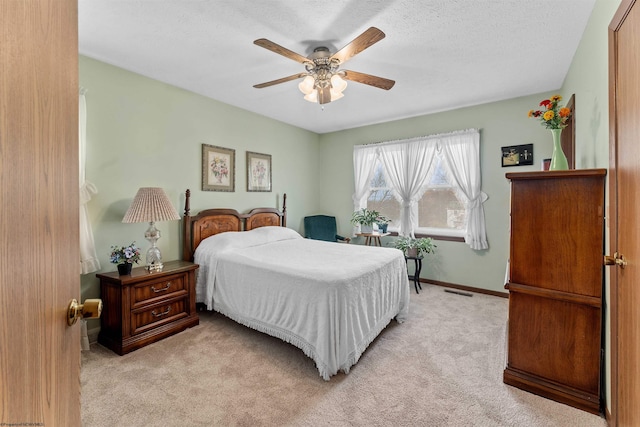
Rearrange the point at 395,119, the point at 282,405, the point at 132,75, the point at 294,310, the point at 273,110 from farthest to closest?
the point at 395,119 < the point at 273,110 < the point at 132,75 < the point at 294,310 < the point at 282,405

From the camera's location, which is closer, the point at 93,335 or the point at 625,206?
the point at 625,206

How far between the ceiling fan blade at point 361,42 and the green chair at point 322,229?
3122 millimetres

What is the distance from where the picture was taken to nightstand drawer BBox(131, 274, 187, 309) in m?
2.50

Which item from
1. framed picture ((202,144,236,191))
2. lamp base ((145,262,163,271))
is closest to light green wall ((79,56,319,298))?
framed picture ((202,144,236,191))

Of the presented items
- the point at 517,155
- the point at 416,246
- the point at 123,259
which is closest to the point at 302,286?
the point at 123,259

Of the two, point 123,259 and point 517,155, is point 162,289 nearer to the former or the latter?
point 123,259

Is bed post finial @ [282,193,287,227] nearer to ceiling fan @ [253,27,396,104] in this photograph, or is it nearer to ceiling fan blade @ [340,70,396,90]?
ceiling fan @ [253,27,396,104]

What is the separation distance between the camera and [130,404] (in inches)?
71.2

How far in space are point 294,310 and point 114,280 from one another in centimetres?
155

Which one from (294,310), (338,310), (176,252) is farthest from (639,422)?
(176,252)

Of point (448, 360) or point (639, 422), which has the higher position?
point (639, 422)

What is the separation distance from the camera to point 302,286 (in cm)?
223

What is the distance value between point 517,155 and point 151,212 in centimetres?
425

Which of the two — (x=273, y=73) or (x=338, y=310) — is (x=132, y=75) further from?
(x=338, y=310)
